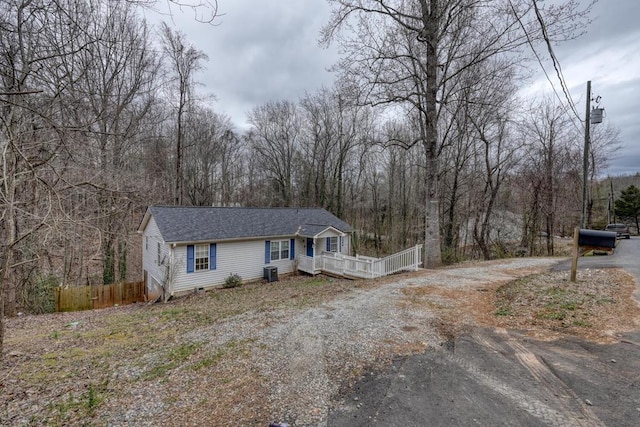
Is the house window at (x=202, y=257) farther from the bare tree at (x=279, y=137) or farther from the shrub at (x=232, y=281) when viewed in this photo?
the bare tree at (x=279, y=137)

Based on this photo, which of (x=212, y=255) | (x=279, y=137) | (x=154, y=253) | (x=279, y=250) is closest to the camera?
(x=212, y=255)

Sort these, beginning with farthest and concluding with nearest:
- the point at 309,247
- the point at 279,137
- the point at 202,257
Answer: the point at 279,137 < the point at 309,247 < the point at 202,257

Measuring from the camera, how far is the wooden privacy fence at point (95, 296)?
34.5 ft

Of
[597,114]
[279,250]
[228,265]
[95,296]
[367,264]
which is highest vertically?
[597,114]

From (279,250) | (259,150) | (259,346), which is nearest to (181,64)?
(259,150)

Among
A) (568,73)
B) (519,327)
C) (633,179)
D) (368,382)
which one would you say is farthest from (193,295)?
(633,179)

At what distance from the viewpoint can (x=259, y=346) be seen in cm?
457

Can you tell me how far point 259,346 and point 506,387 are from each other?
11.0ft

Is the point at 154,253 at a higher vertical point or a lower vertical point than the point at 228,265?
higher

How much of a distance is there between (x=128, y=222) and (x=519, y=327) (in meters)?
18.0

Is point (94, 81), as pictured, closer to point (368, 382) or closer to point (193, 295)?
point (193, 295)

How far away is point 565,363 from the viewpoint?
3621 mm

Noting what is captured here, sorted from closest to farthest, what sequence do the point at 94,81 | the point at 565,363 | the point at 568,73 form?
the point at 565,363 → the point at 568,73 → the point at 94,81

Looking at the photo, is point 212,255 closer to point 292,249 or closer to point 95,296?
point 95,296
